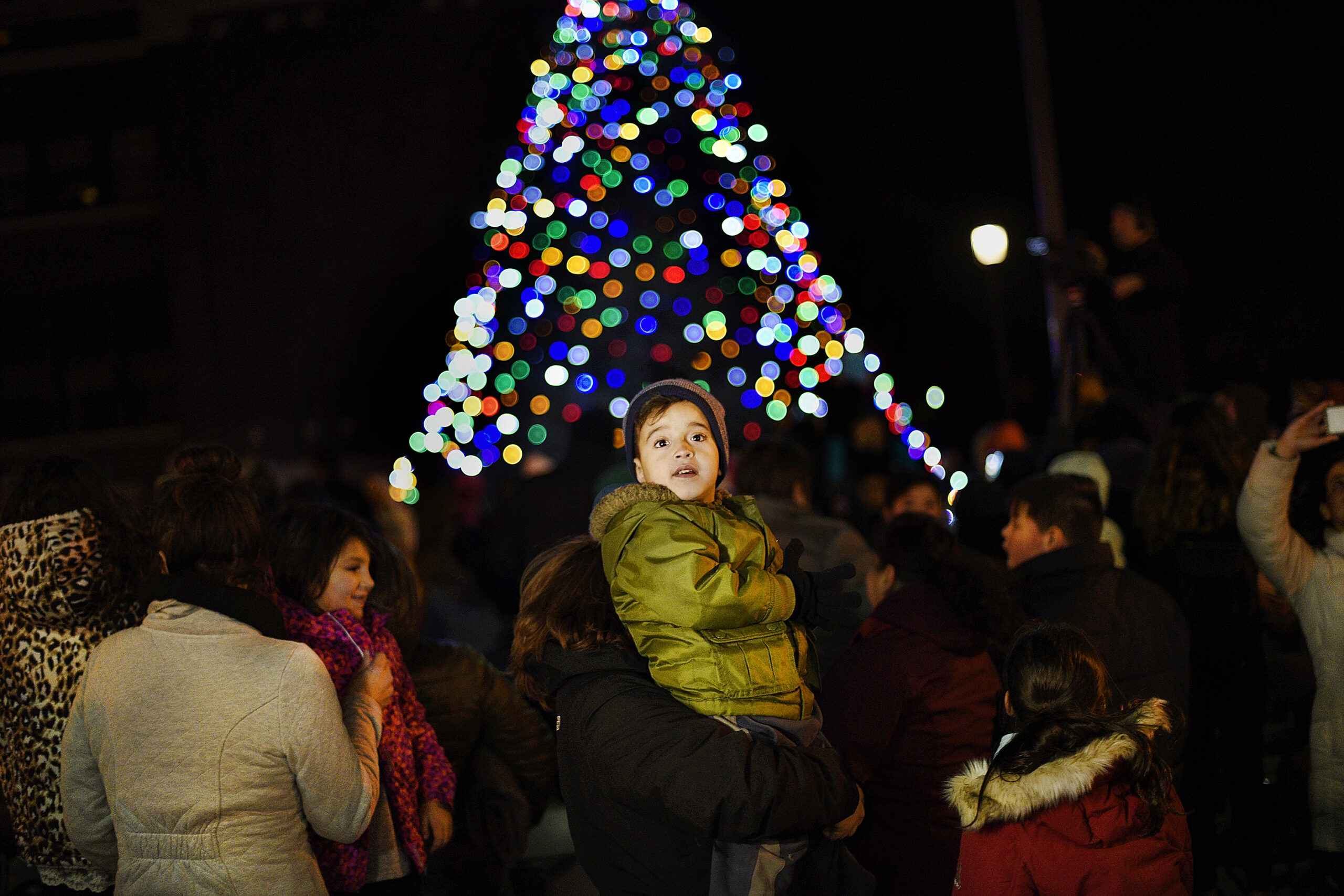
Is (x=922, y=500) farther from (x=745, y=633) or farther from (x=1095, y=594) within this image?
(x=745, y=633)

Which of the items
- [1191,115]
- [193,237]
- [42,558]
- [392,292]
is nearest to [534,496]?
[42,558]

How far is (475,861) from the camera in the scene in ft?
11.6

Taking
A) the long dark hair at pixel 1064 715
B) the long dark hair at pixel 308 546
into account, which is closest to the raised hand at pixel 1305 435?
the long dark hair at pixel 1064 715

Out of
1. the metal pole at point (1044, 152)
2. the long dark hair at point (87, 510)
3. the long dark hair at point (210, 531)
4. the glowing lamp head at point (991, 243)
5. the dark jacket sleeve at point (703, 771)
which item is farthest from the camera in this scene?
the glowing lamp head at point (991, 243)

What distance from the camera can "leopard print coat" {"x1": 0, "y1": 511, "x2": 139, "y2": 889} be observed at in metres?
3.03

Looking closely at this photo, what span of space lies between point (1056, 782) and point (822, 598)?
76cm

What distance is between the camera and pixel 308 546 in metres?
3.16

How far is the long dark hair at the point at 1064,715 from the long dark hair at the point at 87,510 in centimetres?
231

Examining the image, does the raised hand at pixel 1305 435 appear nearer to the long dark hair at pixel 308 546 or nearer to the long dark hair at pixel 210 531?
the long dark hair at pixel 308 546

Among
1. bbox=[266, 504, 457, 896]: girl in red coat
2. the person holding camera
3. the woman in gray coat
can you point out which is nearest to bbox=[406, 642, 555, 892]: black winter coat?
bbox=[266, 504, 457, 896]: girl in red coat

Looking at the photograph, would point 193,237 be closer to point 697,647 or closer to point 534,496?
point 534,496

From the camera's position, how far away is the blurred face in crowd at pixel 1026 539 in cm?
369

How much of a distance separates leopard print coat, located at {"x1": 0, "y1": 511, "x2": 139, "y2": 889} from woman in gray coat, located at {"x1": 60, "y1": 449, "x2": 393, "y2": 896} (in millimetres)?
404

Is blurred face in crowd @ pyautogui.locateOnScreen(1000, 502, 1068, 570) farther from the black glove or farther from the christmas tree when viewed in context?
the christmas tree
